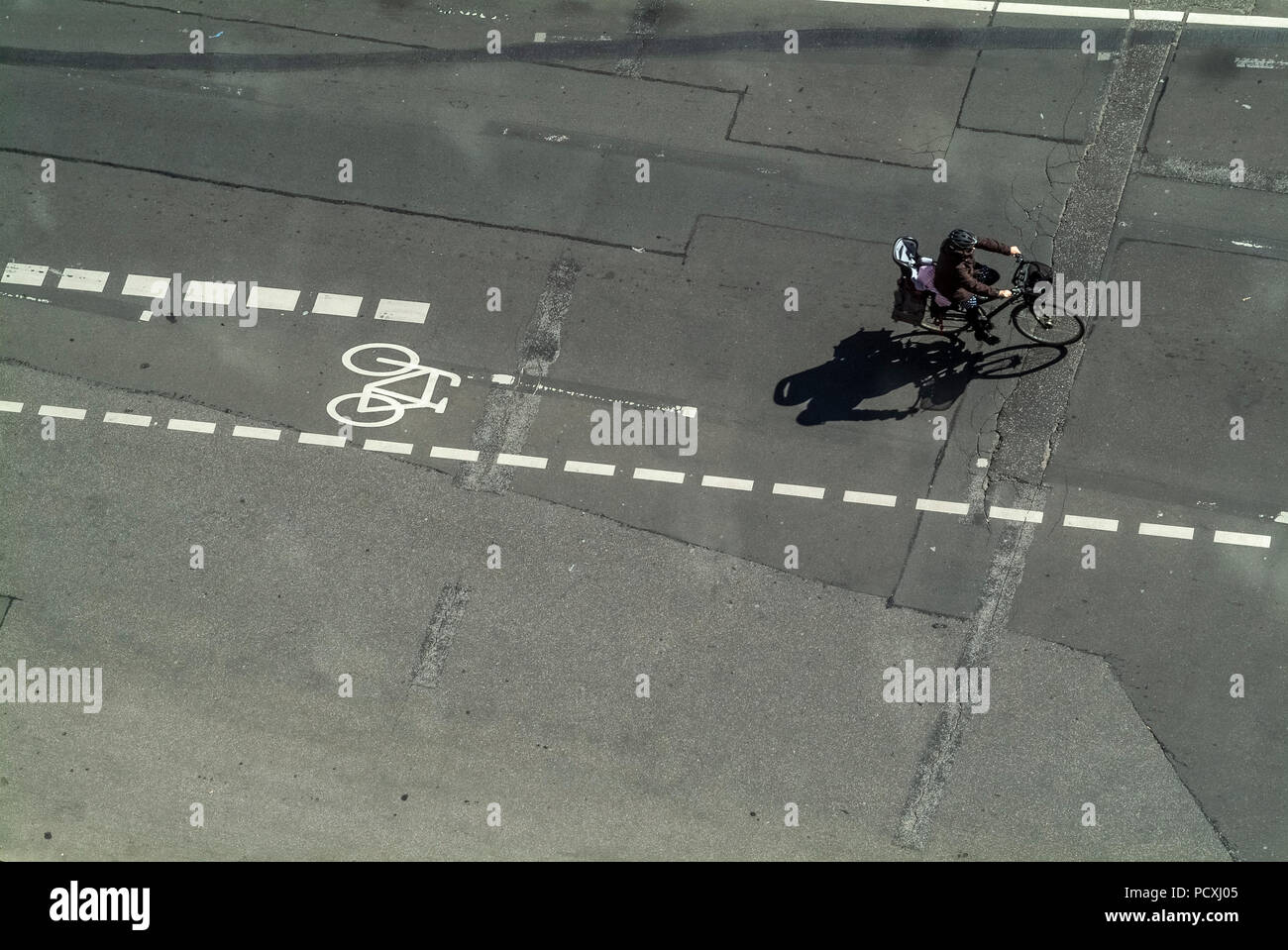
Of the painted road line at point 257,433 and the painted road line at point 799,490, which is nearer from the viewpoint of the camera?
the painted road line at point 799,490

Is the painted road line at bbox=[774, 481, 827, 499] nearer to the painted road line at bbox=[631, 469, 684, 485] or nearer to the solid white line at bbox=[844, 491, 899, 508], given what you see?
the solid white line at bbox=[844, 491, 899, 508]

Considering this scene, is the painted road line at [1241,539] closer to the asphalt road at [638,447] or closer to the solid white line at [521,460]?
the asphalt road at [638,447]

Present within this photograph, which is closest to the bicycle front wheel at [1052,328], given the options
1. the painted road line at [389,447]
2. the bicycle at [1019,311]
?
the bicycle at [1019,311]

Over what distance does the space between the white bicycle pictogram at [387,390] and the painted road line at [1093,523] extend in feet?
22.7

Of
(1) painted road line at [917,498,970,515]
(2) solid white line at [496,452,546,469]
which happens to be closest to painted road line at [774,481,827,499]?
(1) painted road line at [917,498,970,515]

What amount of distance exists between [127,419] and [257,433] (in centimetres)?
158

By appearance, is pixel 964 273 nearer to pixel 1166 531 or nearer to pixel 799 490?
pixel 799 490

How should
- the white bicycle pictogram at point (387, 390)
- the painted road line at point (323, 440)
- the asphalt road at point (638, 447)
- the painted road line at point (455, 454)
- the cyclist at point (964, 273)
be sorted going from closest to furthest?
the asphalt road at point (638, 447) < the cyclist at point (964, 273) < the painted road line at point (455, 454) < the painted road line at point (323, 440) < the white bicycle pictogram at point (387, 390)

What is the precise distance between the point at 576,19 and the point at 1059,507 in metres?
8.95

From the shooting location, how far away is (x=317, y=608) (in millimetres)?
12406

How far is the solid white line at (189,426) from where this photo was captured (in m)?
13.3

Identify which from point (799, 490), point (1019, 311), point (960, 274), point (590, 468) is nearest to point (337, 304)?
point (590, 468)
